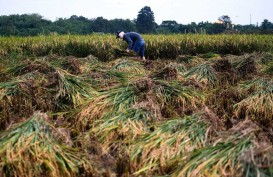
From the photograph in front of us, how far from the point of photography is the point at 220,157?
2668mm

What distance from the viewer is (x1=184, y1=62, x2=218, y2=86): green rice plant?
604 cm

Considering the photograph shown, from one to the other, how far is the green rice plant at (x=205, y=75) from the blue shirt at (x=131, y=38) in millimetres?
3849

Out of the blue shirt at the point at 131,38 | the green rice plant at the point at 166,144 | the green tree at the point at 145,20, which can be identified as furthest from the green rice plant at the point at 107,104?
the green tree at the point at 145,20

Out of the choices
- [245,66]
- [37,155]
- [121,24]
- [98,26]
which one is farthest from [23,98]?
[121,24]

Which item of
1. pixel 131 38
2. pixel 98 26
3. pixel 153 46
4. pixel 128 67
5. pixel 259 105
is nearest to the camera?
pixel 259 105

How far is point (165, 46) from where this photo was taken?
11.6 meters

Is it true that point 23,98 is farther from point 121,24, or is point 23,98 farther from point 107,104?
point 121,24

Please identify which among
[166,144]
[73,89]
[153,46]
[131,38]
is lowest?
[166,144]

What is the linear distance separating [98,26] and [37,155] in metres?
52.8

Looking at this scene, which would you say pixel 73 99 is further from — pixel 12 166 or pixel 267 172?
pixel 267 172

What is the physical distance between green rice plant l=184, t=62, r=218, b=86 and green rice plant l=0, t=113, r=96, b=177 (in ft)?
11.1

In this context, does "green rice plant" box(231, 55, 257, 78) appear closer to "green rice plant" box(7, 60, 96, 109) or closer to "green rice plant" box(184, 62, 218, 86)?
"green rice plant" box(184, 62, 218, 86)

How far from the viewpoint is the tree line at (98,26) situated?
34.4 metres

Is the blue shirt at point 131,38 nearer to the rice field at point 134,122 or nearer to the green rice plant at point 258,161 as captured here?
the rice field at point 134,122
